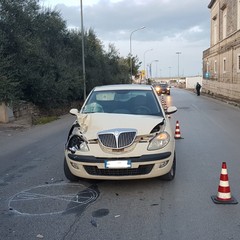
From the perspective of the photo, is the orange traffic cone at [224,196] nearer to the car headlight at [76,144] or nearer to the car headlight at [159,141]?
the car headlight at [159,141]

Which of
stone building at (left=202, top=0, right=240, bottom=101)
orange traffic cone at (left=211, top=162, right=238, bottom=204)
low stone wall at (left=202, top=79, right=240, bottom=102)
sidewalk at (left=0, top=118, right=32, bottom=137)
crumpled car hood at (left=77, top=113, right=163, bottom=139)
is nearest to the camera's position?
orange traffic cone at (left=211, top=162, right=238, bottom=204)

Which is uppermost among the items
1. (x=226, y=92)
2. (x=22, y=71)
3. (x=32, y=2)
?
(x=32, y=2)

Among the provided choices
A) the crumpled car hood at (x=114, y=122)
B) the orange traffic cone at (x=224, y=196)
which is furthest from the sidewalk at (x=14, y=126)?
the orange traffic cone at (x=224, y=196)

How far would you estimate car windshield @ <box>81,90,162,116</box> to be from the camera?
708 centimetres

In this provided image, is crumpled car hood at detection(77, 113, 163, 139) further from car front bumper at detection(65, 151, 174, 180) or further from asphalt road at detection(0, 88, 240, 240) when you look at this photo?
asphalt road at detection(0, 88, 240, 240)

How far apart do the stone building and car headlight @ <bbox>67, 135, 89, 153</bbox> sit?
98.2 ft

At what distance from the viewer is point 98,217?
4812 mm

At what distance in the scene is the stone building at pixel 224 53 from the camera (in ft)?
123

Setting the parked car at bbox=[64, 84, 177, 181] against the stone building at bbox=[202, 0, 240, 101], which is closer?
the parked car at bbox=[64, 84, 177, 181]

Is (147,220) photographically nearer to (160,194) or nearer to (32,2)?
(160,194)

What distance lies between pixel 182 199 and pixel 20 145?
6.98 metres

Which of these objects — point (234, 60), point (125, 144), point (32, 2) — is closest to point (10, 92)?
point (32, 2)

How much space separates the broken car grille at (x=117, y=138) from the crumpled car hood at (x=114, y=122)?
11cm

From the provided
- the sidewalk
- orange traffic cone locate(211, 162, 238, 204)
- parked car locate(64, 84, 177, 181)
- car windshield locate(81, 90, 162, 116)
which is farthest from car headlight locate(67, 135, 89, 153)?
the sidewalk
